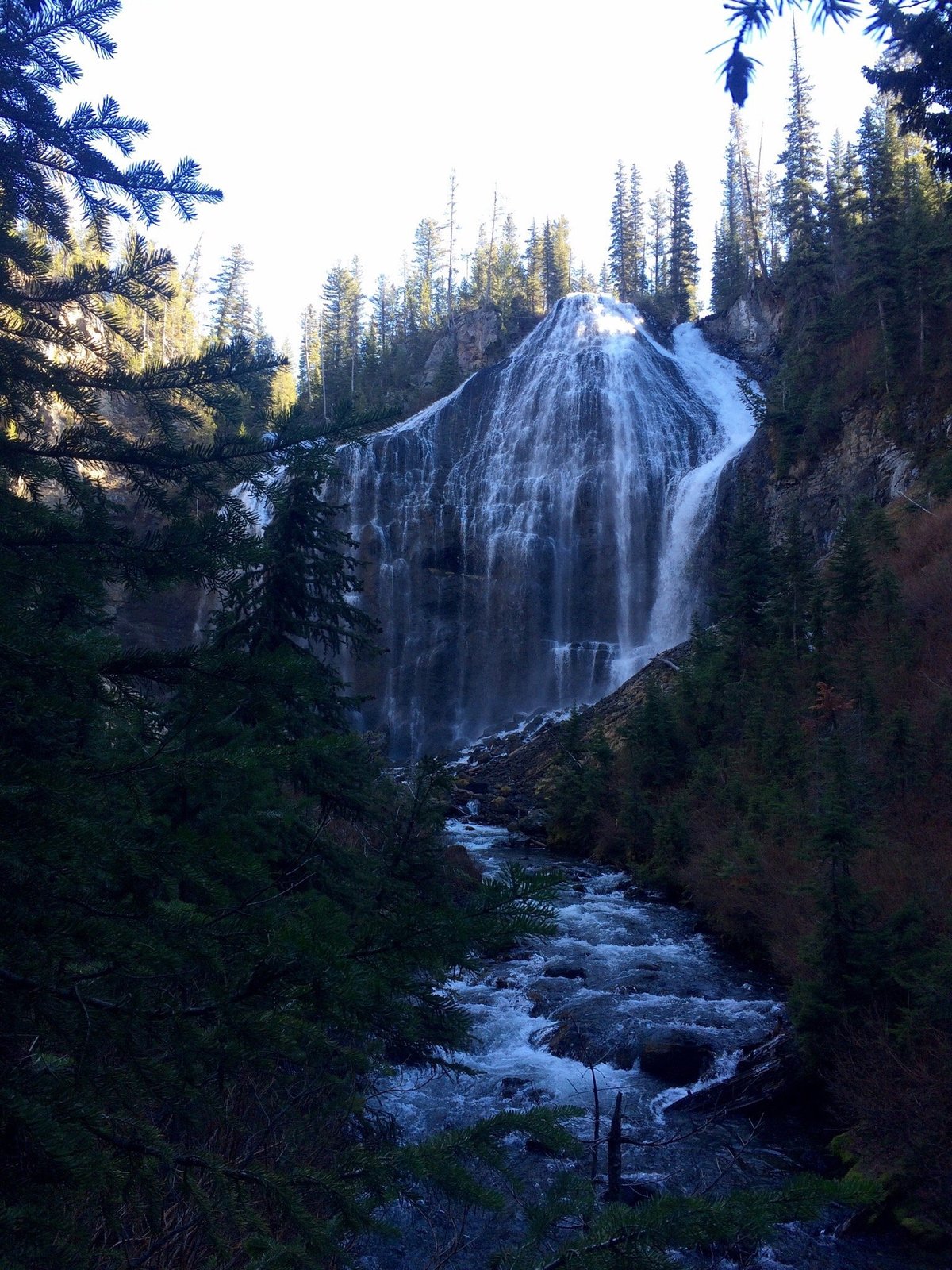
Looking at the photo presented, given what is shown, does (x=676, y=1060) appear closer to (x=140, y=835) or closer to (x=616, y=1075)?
(x=616, y=1075)

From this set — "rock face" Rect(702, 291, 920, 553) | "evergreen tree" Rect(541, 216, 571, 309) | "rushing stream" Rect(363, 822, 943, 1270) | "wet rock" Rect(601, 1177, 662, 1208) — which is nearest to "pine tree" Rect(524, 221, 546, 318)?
"evergreen tree" Rect(541, 216, 571, 309)

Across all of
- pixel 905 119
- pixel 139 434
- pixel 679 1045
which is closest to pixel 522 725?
pixel 679 1045

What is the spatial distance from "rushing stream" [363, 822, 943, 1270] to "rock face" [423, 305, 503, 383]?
51.8 m

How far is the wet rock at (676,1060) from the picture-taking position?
32.9 feet

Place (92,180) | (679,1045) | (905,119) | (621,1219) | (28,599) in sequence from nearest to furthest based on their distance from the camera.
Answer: (621,1219)
(28,599)
(92,180)
(905,119)
(679,1045)

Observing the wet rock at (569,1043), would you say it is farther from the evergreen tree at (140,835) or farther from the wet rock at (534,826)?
the wet rock at (534,826)

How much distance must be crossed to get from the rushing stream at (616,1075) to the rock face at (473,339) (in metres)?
51.8

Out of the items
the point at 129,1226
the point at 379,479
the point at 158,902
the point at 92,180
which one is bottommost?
the point at 129,1226

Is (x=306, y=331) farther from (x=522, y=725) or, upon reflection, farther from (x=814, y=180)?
(x=522, y=725)

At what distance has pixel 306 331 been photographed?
91812mm

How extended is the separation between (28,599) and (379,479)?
4407 centimetres

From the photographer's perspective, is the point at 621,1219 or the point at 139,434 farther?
the point at 139,434

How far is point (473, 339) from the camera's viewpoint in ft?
205

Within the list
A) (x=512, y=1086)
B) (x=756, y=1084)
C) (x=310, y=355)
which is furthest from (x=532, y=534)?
(x=310, y=355)
